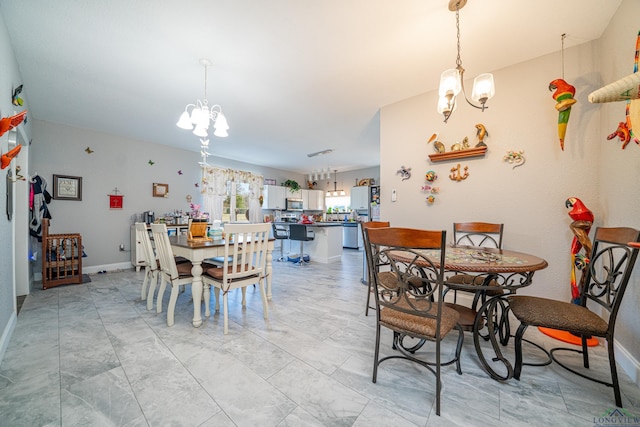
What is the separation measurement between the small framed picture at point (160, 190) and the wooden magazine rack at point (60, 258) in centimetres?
149

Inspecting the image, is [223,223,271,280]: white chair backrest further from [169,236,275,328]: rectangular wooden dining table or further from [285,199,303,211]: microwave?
[285,199,303,211]: microwave

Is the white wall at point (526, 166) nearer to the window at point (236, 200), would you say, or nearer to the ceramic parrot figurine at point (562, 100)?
the ceramic parrot figurine at point (562, 100)

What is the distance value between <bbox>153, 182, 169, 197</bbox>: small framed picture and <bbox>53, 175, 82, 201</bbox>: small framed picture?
1.06m

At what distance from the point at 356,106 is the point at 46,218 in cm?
475

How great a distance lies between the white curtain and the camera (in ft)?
18.4

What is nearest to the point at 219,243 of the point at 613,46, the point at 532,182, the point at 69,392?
the point at 69,392

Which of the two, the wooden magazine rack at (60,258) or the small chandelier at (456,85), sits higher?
the small chandelier at (456,85)

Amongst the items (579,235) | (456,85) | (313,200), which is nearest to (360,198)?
(313,200)

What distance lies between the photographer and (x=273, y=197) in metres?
6.86

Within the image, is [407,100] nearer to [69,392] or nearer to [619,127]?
[619,127]

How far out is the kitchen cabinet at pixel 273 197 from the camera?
22.2 feet

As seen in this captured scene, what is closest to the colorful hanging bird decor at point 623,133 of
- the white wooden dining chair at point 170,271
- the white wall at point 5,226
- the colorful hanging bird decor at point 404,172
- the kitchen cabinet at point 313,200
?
the colorful hanging bird decor at point 404,172

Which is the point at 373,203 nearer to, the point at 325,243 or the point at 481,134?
the point at 325,243

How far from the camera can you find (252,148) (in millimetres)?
5215
